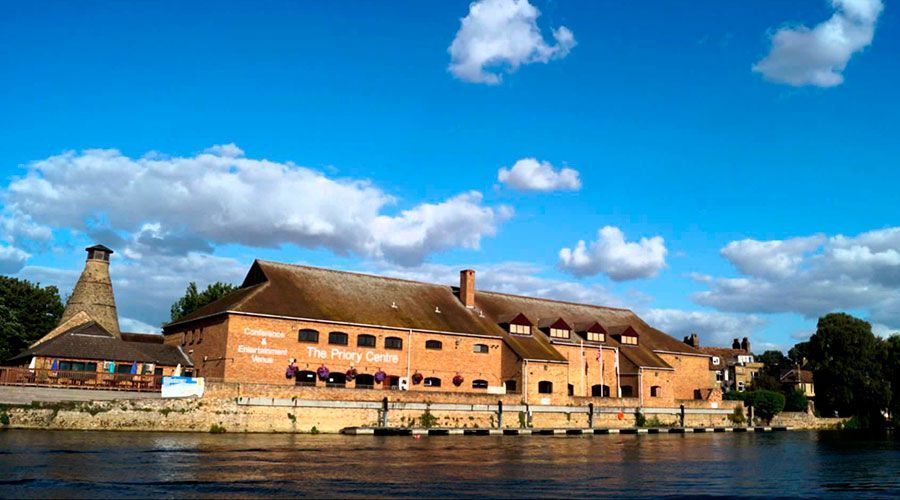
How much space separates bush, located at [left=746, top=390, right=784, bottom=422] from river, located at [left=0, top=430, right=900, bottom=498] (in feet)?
92.4

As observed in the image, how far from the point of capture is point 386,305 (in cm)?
5519

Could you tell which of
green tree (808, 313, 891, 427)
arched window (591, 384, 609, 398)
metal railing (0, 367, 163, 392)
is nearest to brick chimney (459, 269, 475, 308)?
arched window (591, 384, 609, 398)

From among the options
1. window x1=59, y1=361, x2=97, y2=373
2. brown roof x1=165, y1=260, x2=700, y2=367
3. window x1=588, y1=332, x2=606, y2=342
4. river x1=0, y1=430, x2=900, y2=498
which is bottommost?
river x1=0, y1=430, x2=900, y2=498

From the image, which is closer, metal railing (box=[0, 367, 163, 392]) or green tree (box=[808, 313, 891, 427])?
metal railing (box=[0, 367, 163, 392])

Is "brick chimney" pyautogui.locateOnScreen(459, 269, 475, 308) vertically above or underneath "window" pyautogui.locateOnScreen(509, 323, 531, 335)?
above

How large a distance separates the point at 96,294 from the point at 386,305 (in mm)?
20268

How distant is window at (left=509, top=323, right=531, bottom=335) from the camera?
2347 inches

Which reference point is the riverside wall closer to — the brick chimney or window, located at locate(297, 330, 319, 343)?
window, located at locate(297, 330, 319, 343)

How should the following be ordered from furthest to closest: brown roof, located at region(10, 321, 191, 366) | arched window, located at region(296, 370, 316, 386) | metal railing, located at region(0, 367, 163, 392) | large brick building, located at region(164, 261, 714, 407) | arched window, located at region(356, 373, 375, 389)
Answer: arched window, located at region(356, 373, 375, 389) → arched window, located at region(296, 370, 316, 386) → large brick building, located at region(164, 261, 714, 407) → brown roof, located at region(10, 321, 191, 366) → metal railing, located at region(0, 367, 163, 392)

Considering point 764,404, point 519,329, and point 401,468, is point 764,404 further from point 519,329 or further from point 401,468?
point 401,468

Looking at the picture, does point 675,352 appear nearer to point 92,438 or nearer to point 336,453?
point 336,453

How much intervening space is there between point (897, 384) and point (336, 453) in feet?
228

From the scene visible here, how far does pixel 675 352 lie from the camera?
67375 millimetres

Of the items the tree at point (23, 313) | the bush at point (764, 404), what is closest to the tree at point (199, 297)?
the tree at point (23, 313)
